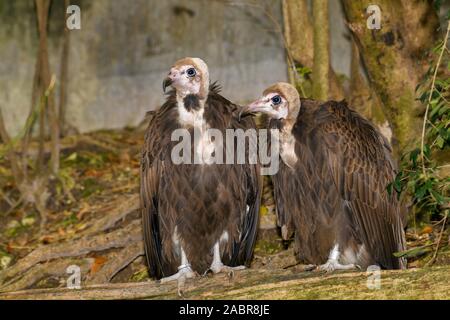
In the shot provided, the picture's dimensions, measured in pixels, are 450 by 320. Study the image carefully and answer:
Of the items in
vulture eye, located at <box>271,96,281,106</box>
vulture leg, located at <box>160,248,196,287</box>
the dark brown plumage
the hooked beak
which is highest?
vulture eye, located at <box>271,96,281,106</box>

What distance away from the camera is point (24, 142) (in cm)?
1139

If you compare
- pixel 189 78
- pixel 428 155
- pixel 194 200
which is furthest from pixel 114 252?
pixel 428 155

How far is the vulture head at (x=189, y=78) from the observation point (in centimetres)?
802

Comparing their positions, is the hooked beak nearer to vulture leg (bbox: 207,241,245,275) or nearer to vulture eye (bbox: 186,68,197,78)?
vulture eye (bbox: 186,68,197,78)

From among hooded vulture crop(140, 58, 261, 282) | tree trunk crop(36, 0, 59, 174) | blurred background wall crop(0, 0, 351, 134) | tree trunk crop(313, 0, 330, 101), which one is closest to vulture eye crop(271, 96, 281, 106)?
hooded vulture crop(140, 58, 261, 282)

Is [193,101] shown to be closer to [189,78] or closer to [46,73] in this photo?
[189,78]

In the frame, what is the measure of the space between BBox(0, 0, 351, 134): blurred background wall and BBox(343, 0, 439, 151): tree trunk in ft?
9.85

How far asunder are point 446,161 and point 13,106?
5526 millimetres

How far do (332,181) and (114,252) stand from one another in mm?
2613

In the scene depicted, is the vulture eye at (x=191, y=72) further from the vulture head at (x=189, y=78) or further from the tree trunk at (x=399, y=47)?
the tree trunk at (x=399, y=47)

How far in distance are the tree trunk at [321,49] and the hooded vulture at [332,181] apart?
149 cm

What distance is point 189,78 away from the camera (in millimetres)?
8062

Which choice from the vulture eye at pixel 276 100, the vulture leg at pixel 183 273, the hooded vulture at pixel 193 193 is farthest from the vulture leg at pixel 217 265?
the vulture eye at pixel 276 100

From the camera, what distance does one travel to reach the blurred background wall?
40.3ft
